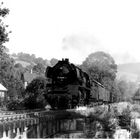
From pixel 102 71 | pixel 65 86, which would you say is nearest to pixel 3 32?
pixel 65 86

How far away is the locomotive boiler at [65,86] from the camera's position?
36.1 m

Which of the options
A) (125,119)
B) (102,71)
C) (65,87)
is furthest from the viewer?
(102,71)

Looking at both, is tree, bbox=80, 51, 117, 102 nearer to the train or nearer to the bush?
the train

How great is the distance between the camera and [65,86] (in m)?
37.0

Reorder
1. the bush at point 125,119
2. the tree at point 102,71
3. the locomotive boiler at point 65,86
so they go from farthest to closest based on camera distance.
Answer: the tree at point 102,71, the locomotive boiler at point 65,86, the bush at point 125,119

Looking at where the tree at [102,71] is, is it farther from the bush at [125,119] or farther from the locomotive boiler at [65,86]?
the bush at [125,119]

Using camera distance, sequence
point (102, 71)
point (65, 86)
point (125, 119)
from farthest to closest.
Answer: point (102, 71), point (65, 86), point (125, 119)

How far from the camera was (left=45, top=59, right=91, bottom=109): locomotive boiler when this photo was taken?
3606cm

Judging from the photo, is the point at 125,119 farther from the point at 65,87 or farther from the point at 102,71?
the point at 102,71

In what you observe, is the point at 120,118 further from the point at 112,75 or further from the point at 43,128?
the point at 112,75

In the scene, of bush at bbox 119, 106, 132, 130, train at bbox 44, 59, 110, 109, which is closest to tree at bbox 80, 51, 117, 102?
train at bbox 44, 59, 110, 109

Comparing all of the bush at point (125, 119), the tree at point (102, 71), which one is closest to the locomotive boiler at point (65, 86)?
the bush at point (125, 119)

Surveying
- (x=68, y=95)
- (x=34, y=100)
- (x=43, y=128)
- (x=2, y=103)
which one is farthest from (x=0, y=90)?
(x=43, y=128)

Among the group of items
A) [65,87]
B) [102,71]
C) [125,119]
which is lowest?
[125,119]
